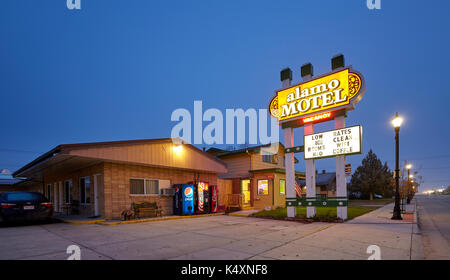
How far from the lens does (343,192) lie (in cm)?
1241

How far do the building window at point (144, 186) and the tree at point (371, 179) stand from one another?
3966cm

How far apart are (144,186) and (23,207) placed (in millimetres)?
5666

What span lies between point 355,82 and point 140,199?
42.4ft

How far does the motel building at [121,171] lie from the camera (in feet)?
41.4

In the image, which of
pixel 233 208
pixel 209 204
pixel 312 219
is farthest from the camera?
pixel 233 208

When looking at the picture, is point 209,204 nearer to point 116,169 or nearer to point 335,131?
point 116,169

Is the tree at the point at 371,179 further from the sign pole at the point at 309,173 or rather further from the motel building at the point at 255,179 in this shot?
the sign pole at the point at 309,173

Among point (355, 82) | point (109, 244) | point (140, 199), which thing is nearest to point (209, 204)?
point (140, 199)

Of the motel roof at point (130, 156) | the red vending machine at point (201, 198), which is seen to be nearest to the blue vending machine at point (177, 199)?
the red vending machine at point (201, 198)

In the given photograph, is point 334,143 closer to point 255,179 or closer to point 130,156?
point 255,179

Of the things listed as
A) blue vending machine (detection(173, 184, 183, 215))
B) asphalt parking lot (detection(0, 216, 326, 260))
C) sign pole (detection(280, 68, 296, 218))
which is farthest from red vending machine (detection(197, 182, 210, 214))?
asphalt parking lot (detection(0, 216, 326, 260))

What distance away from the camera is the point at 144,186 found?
15.2m

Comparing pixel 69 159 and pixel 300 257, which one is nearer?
pixel 300 257

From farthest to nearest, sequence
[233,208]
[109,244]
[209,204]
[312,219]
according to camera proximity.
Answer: [233,208], [209,204], [312,219], [109,244]
